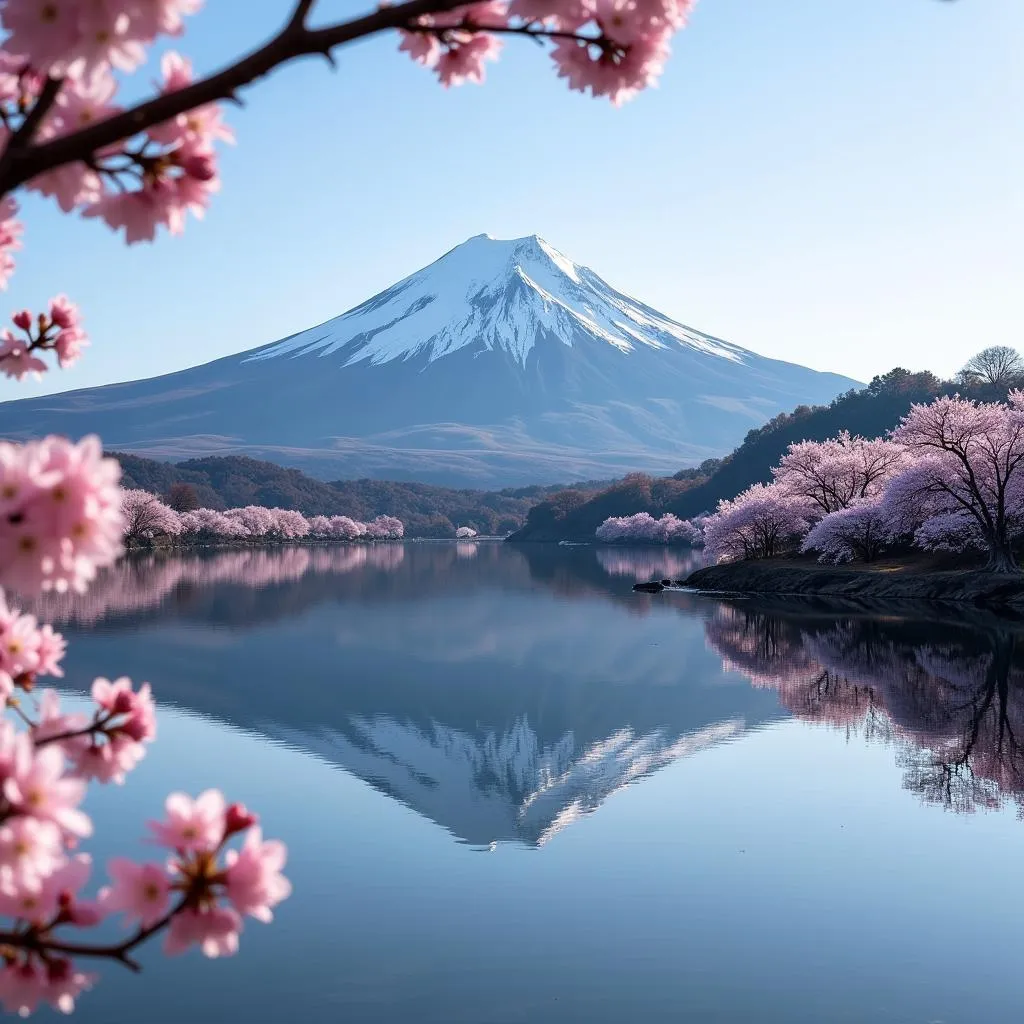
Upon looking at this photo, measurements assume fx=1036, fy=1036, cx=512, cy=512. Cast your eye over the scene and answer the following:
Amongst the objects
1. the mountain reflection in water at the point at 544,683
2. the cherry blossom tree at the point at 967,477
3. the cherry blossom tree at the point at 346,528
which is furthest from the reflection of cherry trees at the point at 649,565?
the cherry blossom tree at the point at 346,528

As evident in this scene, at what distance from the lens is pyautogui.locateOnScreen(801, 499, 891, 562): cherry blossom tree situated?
4478 centimetres

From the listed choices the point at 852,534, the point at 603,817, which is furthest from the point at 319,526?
the point at 603,817

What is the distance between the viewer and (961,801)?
12.7 meters

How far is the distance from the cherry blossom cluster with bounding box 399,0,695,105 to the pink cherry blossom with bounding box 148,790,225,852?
1.72 m

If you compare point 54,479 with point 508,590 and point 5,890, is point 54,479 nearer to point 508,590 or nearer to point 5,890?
point 5,890

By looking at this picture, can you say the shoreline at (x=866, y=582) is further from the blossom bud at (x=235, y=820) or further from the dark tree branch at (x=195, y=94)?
the dark tree branch at (x=195, y=94)

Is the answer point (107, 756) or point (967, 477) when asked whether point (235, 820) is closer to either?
point (107, 756)

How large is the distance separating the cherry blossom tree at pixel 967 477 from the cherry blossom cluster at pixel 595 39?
119 ft

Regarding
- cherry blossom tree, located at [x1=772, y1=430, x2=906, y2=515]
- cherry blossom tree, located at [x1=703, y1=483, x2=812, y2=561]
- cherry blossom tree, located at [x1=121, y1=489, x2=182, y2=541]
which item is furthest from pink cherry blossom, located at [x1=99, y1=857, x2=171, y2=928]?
cherry blossom tree, located at [x1=121, y1=489, x2=182, y2=541]

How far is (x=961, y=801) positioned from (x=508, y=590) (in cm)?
3822

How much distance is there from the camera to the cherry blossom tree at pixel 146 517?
287ft

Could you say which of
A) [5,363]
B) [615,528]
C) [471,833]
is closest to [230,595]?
[471,833]

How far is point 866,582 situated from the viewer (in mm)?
40750

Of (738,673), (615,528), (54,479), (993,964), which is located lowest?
(615,528)
